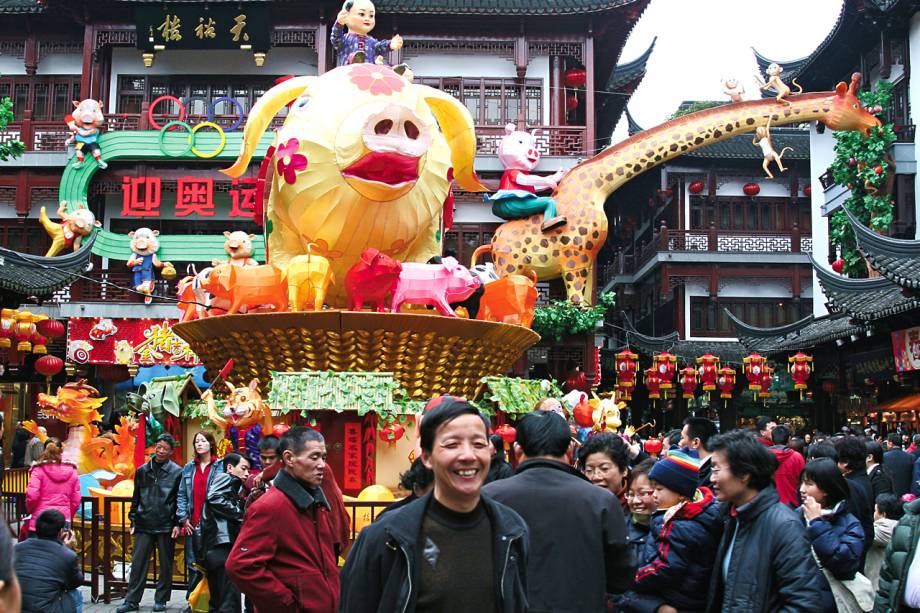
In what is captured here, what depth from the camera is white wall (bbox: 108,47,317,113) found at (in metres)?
22.9

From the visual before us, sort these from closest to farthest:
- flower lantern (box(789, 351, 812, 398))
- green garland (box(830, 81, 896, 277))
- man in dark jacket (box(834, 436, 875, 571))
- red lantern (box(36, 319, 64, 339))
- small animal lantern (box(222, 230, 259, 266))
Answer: man in dark jacket (box(834, 436, 875, 571)) → small animal lantern (box(222, 230, 259, 266)) → red lantern (box(36, 319, 64, 339)) → green garland (box(830, 81, 896, 277)) → flower lantern (box(789, 351, 812, 398))

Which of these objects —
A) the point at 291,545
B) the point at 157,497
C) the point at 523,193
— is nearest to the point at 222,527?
the point at 157,497

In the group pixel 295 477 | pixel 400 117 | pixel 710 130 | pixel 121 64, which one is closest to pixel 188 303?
A: pixel 400 117

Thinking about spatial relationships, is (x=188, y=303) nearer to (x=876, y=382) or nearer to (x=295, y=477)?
(x=295, y=477)

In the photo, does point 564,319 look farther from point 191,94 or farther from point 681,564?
point 681,564

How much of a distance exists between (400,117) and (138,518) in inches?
171

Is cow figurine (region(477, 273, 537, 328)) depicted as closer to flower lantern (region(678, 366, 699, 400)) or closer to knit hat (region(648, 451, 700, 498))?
knit hat (region(648, 451, 700, 498))

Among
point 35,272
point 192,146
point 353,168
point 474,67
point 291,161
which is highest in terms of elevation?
point 474,67

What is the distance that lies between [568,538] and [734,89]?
16.1 metres

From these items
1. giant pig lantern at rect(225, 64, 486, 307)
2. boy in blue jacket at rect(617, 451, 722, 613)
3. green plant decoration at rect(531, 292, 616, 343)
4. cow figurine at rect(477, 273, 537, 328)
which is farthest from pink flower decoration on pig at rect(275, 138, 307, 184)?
green plant decoration at rect(531, 292, 616, 343)

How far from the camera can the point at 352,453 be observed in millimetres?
9422

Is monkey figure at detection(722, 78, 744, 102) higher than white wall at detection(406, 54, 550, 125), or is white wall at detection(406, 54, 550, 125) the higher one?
white wall at detection(406, 54, 550, 125)

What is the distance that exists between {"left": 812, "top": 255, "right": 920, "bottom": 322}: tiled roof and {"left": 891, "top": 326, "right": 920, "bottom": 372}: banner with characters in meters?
0.59

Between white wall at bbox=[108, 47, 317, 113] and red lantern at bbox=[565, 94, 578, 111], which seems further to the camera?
red lantern at bbox=[565, 94, 578, 111]
